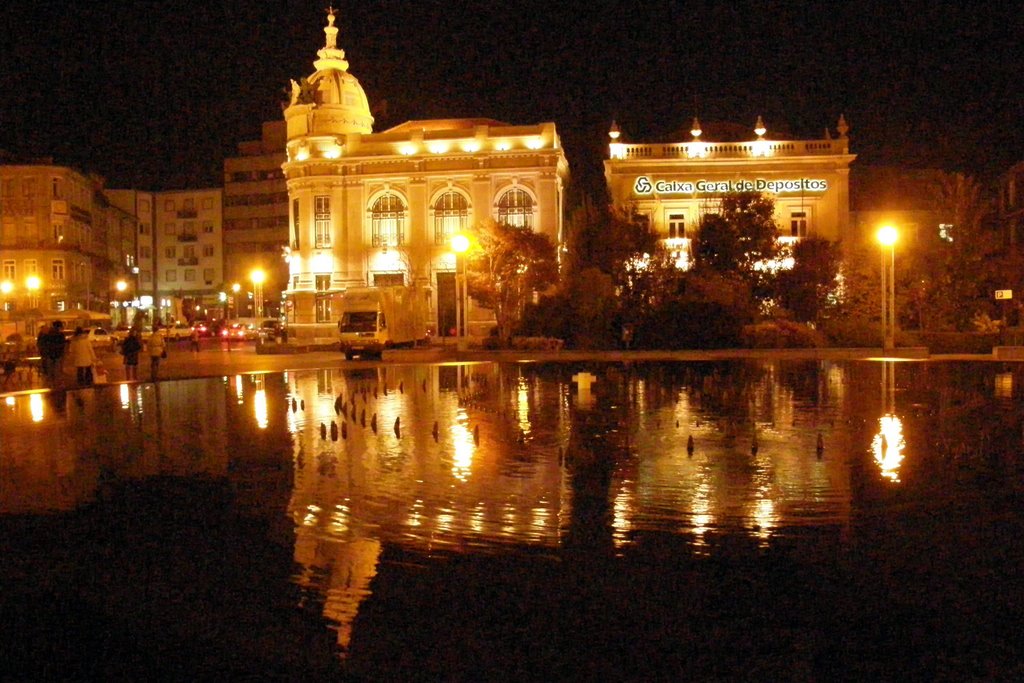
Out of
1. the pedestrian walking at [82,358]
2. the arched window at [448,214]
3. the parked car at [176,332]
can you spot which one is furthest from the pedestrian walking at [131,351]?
the parked car at [176,332]

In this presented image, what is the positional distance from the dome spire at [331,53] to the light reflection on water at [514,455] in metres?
48.9

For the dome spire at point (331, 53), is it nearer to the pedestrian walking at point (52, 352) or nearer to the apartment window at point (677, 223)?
the apartment window at point (677, 223)

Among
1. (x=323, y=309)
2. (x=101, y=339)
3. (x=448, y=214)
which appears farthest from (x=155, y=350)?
(x=323, y=309)

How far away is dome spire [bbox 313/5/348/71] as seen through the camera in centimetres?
7044

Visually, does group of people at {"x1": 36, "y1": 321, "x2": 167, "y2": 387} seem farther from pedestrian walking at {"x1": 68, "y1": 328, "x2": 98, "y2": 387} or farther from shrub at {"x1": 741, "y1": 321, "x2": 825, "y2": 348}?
shrub at {"x1": 741, "y1": 321, "x2": 825, "y2": 348}

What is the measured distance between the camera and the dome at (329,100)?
68.4 meters

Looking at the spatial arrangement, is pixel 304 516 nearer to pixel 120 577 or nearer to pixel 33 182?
pixel 120 577

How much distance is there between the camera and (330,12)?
71.2m

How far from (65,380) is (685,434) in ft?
68.7

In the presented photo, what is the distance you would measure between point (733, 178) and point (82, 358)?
4418 centimetres

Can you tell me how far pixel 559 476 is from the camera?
12.0 metres

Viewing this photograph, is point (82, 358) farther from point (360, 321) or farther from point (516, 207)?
point (516, 207)

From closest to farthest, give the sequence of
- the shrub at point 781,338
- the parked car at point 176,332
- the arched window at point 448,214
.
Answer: the shrub at point 781,338 < the arched window at point 448,214 < the parked car at point 176,332

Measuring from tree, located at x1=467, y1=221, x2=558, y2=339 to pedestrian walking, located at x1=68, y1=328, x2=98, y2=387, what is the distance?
72.5 ft
